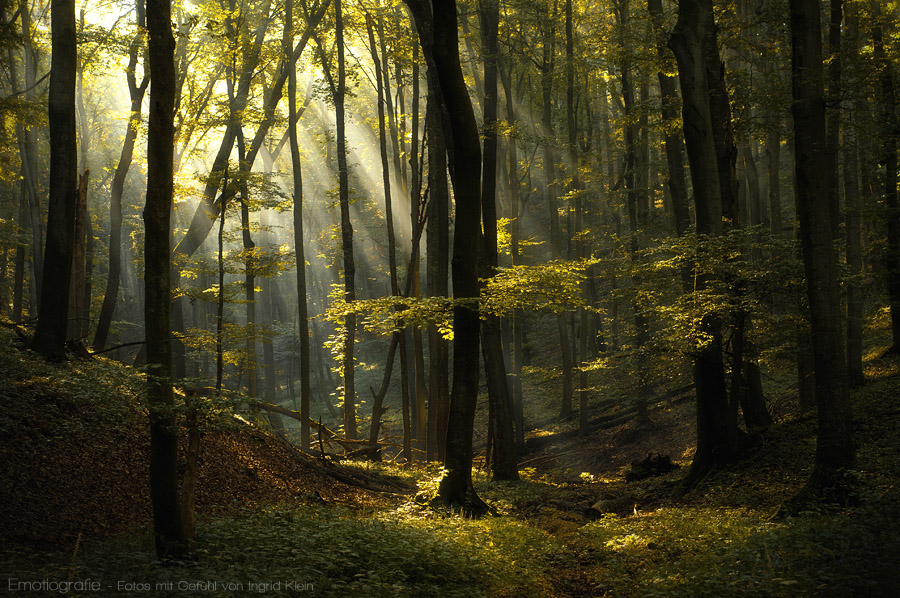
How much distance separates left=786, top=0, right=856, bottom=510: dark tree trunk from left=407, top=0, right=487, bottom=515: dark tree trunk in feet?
15.2

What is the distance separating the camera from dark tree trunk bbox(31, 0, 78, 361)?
1020 centimetres

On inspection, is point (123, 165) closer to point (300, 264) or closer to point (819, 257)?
point (300, 264)

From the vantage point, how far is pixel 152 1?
5.98 meters

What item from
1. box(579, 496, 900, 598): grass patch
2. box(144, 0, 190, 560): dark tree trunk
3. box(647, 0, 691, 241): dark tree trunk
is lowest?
box(579, 496, 900, 598): grass patch

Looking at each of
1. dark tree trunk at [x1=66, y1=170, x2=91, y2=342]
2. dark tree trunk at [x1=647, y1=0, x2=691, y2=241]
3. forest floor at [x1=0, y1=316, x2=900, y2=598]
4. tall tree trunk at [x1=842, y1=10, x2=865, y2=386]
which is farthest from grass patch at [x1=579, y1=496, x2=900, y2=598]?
dark tree trunk at [x1=66, y1=170, x2=91, y2=342]

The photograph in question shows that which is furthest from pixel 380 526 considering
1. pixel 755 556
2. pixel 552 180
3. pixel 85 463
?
pixel 552 180

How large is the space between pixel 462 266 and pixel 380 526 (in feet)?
13.9

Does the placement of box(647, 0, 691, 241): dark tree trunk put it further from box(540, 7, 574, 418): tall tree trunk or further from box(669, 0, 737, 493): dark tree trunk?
box(540, 7, 574, 418): tall tree trunk

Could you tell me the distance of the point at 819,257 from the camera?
7.62 metres

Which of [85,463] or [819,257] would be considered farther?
[85,463]

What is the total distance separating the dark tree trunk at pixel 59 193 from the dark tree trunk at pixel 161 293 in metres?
5.85

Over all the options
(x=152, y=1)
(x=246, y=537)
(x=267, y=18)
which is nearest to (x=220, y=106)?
(x=267, y=18)

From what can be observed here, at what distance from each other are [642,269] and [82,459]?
9119 mm

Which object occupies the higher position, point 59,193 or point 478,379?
point 59,193
